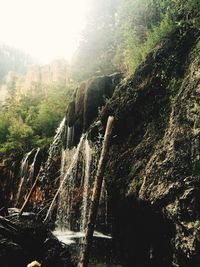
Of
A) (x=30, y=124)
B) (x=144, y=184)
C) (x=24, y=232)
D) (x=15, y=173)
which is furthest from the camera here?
(x=30, y=124)

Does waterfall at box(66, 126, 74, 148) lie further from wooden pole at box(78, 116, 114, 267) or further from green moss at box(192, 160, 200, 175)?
green moss at box(192, 160, 200, 175)

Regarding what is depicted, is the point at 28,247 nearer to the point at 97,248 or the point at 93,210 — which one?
the point at 93,210

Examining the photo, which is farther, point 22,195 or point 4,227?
point 22,195

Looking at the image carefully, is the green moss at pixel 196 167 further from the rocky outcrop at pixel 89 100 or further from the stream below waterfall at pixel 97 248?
the rocky outcrop at pixel 89 100

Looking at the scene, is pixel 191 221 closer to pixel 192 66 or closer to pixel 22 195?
pixel 192 66

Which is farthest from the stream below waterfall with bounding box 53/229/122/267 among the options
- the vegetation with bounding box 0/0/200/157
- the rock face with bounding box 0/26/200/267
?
the vegetation with bounding box 0/0/200/157

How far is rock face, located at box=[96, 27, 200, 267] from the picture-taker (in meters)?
6.19

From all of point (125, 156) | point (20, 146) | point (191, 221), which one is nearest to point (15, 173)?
point (20, 146)

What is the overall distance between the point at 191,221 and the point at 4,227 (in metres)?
4.16

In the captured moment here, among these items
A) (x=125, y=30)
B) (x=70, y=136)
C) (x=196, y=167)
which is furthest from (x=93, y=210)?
(x=125, y=30)

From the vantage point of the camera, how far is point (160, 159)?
727 centimetres

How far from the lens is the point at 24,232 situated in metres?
7.84

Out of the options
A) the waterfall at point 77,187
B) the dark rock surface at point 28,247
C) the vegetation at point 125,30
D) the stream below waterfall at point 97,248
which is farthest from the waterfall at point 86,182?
the dark rock surface at point 28,247

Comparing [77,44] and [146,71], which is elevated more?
[77,44]
